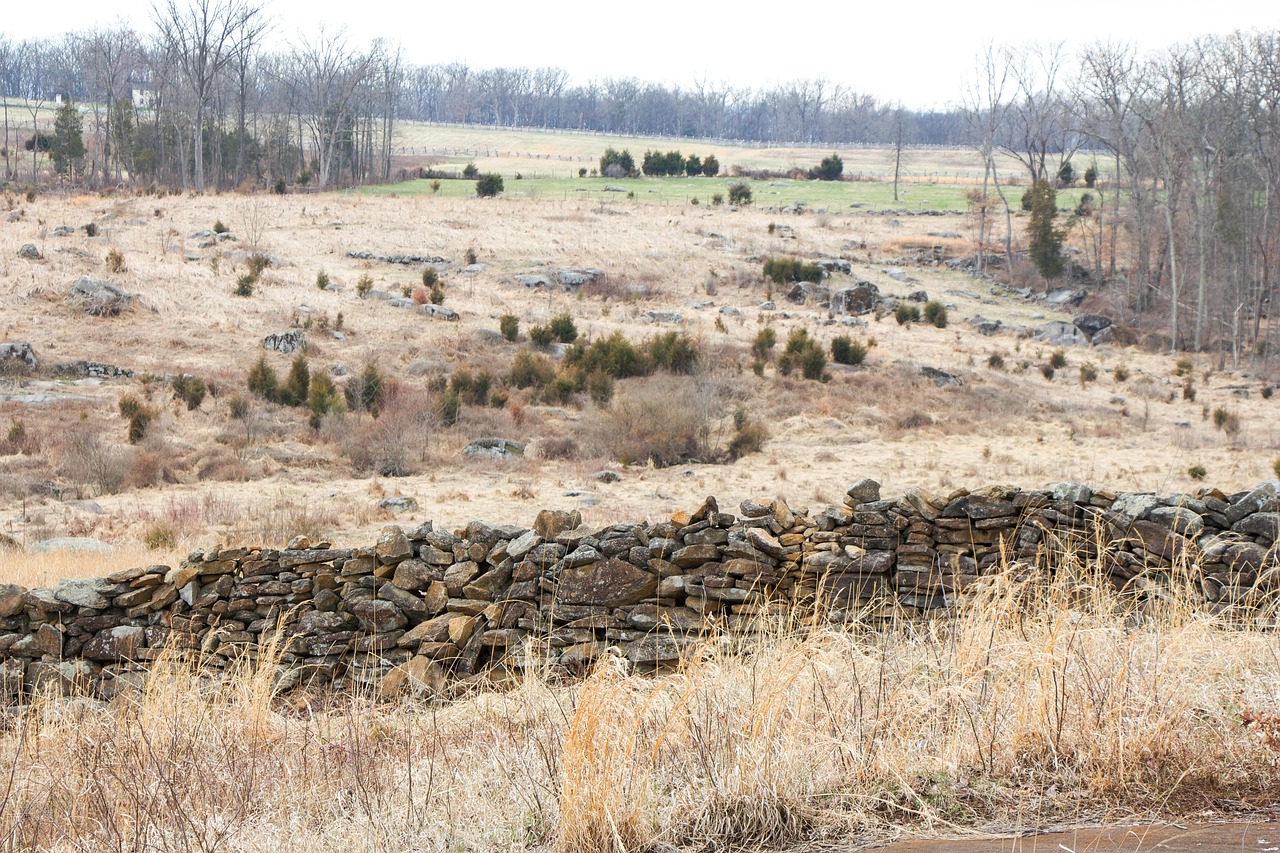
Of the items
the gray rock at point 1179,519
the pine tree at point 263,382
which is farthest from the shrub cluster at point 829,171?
the gray rock at point 1179,519

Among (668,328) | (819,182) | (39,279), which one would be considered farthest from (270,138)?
(668,328)

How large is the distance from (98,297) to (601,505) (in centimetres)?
1834

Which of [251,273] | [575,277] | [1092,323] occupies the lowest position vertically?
[1092,323]

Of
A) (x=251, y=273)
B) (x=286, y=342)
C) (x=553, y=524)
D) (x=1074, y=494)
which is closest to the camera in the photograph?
(x=1074, y=494)

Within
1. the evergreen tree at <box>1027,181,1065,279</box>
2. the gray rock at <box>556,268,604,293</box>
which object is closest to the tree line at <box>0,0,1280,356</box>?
the evergreen tree at <box>1027,181,1065,279</box>

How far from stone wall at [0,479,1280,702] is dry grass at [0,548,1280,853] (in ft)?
5.72

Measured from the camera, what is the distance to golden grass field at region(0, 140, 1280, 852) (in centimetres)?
329

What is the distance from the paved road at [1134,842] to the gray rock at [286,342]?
2235 cm

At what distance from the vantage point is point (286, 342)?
23.5 metres

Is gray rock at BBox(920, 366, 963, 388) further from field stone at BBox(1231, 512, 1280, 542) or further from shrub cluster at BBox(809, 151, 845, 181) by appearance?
shrub cluster at BBox(809, 151, 845, 181)

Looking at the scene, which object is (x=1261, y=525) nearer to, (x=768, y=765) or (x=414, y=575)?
(x=768, y=765)

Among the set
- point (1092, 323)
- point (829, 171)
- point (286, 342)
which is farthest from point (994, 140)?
point (286, 342)

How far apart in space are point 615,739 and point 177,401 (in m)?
18.1

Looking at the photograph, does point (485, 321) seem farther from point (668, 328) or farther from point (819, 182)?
point (819, 182)
